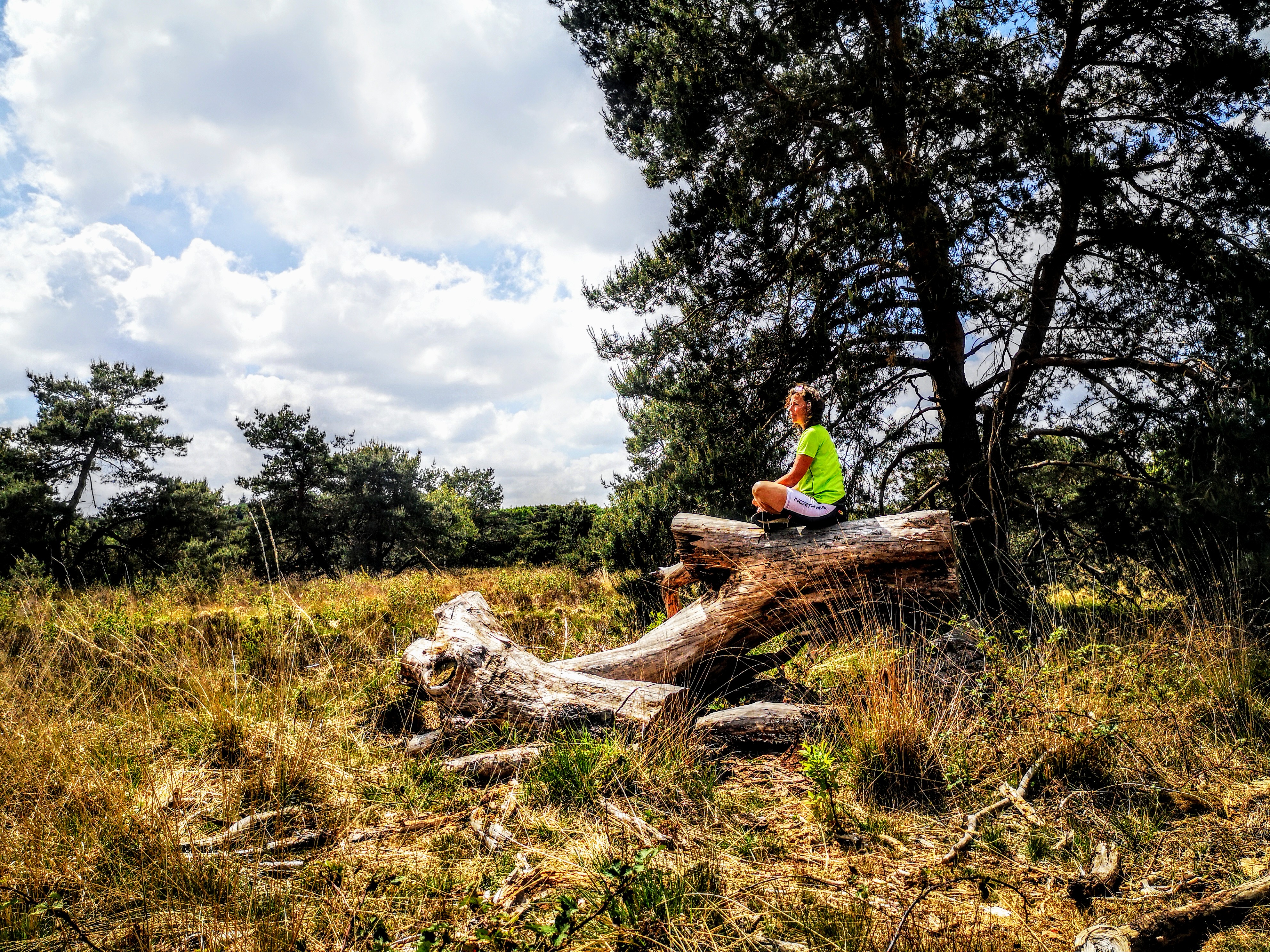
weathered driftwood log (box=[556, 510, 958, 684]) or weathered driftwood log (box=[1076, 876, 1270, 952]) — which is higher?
weathered driftwood log (box=[556, 510, 958, 684])

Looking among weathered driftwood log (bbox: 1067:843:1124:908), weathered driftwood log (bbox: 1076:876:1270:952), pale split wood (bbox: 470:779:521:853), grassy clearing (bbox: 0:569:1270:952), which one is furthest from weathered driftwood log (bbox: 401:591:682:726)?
weathered driftwood log (bbox: 1076:876:1270:952)

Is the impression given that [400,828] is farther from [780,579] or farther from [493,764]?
[780,579]

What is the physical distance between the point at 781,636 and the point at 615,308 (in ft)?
17.9

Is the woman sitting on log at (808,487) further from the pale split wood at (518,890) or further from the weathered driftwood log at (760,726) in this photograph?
the pale split wood at (518,890)

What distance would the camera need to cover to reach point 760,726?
3877 mm

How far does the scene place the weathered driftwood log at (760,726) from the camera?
3834mm

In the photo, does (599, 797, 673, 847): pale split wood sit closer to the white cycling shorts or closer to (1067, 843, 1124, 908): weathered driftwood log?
(1067, 843, 1124, 908): weathered driftwood log

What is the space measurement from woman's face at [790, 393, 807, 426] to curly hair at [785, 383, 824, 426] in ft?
0.03

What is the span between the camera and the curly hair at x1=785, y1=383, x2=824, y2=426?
16.5ft

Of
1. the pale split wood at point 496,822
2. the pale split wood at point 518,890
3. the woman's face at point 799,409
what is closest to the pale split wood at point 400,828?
the pale split wood at point 496,822

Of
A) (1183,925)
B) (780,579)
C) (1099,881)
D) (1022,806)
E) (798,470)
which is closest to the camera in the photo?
(1183,925)

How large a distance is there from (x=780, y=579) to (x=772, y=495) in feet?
2.20

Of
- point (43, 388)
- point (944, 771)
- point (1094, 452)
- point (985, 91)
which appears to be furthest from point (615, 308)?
point (43, 388)

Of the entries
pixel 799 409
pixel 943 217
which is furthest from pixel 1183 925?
pixel 943 217
